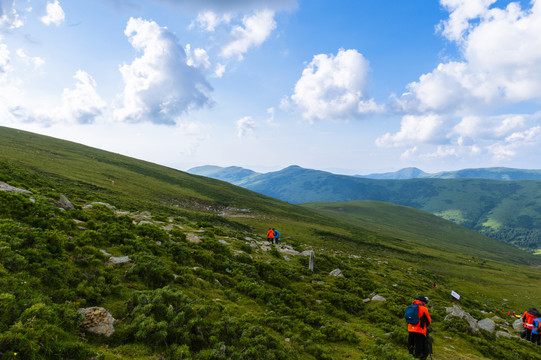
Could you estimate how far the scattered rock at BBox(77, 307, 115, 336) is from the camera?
830cm

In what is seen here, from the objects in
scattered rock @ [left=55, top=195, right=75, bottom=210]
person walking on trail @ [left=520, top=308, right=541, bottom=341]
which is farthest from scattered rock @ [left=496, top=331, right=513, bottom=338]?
scattered rock @ [left=55, top=195, right=75, bottom=210]

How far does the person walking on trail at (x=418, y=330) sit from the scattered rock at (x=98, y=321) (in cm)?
1337

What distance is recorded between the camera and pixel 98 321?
8562 mm

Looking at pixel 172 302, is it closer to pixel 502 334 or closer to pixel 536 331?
pixel 502 334

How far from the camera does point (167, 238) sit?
1788 cm

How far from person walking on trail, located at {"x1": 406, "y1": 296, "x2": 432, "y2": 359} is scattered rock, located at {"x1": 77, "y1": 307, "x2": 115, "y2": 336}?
13.4 metres

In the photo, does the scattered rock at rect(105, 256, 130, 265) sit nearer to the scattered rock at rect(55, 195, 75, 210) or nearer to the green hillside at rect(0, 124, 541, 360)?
the green hillside at rect(0, 124, 541, 360)

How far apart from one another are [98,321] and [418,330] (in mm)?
14314

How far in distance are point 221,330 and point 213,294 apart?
11.1ft

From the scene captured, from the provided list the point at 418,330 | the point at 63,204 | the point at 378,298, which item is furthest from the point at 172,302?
the point at 378,298

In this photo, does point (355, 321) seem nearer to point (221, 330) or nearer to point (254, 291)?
point (254, 291)

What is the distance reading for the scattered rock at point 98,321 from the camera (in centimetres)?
830

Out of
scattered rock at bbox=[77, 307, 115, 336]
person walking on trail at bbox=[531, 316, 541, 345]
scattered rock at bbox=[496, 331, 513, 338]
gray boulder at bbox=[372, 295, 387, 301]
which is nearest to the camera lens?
scattered rock at bbox=[77, 307, 115, 336]

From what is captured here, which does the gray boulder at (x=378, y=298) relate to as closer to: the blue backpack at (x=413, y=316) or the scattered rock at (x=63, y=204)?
the blue backpack at (x=413, y=316)
